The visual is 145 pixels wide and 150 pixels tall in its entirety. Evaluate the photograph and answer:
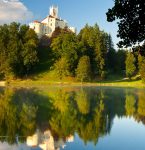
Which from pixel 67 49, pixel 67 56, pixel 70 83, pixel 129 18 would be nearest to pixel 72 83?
pixel 70 83

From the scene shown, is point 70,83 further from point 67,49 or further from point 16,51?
point 16,51

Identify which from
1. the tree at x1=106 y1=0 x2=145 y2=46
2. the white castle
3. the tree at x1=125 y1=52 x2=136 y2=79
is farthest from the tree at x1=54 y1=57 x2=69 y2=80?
the tree at x1=106 y1=0 x2=145 y2=46

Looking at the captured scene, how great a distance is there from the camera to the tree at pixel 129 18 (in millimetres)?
23094

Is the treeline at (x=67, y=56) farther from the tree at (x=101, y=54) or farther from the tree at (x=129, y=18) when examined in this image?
the tree at (x=129, y=18)

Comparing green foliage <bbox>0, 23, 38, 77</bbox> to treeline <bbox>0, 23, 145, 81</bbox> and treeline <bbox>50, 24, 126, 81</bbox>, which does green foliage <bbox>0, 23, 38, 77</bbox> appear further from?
treeline <bbox>50, 24, 126, 81</bbox>

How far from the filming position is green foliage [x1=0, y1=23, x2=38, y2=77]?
12044 cm

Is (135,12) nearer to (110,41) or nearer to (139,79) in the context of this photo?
(139,79)

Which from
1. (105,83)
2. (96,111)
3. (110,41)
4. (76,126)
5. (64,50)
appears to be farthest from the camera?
(110,41)

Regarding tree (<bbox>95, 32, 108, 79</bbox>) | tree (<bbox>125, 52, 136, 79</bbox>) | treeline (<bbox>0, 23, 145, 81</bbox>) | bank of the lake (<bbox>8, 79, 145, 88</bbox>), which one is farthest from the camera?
tree (<bbox>125, 52, 136, 79</bbox>)

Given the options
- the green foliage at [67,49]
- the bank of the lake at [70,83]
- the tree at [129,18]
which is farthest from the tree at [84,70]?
the tree at [129,18]

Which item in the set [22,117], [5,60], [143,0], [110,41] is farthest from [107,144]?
[110,41]

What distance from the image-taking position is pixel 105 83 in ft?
382

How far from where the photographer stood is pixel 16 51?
12312cm

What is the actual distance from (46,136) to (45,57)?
109908 mm
